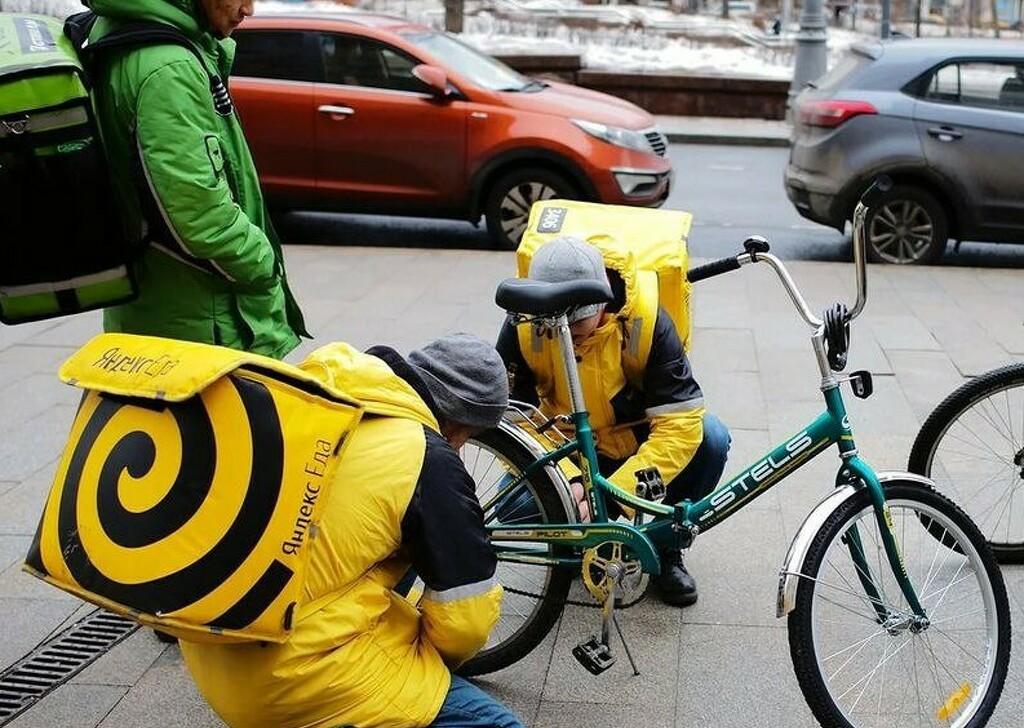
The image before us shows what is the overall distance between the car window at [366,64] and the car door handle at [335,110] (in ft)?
0.83

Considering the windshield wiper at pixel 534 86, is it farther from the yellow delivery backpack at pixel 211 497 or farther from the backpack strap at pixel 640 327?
the yellow delivery backpack at pixel 211 497

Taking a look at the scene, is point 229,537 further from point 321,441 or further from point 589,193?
point 589,193

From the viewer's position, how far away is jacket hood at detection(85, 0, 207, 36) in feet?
11.5

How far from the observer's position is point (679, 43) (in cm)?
2375

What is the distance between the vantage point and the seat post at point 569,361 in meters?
3.51

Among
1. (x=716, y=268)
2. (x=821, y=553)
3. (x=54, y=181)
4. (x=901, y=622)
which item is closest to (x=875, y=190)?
(x=716, y=268)

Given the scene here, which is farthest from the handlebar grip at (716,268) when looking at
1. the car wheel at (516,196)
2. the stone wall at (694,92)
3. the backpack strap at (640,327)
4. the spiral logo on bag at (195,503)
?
the stone wall at (694,92)

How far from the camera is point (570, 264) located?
11.8ft

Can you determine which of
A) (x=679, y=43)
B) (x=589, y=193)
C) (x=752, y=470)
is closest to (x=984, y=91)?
(x=589, y=193)

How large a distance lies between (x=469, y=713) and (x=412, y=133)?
7.53 metres

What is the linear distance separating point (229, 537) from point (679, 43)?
2242 cm

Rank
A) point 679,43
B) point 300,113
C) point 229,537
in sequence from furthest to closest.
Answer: point 679,43
point 300,113
point 229,537

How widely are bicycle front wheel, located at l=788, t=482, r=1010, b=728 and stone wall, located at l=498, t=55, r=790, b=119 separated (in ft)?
50.3

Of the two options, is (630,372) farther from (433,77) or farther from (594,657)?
(433,77)
